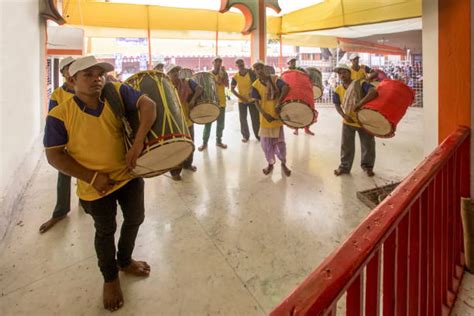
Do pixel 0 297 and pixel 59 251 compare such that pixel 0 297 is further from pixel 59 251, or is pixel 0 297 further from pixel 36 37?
pixel 36 37

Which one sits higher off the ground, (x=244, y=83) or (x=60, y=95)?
(x=244, y=83)

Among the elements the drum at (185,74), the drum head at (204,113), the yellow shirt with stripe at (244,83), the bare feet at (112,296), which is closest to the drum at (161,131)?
the bare feet at (112,296)

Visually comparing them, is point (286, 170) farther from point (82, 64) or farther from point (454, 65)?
point (82, 64)

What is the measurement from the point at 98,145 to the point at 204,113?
102 inches

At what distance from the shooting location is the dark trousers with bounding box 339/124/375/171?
4.03 m

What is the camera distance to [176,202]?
3.36 m

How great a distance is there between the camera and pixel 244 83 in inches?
226

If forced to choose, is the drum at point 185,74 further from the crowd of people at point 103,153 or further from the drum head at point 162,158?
the drum head at point 162,158

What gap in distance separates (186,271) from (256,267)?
48 centimetres

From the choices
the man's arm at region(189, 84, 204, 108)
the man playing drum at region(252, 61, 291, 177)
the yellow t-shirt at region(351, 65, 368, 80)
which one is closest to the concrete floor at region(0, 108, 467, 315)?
the man playing drum at region(252, 61, 291, 177)

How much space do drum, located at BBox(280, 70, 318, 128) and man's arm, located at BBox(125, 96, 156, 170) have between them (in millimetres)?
2136

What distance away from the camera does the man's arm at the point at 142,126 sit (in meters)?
1.62

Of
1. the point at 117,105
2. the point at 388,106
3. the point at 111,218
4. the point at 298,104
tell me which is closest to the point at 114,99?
the point at 117,105

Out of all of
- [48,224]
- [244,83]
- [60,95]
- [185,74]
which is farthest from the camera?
[244,83]
